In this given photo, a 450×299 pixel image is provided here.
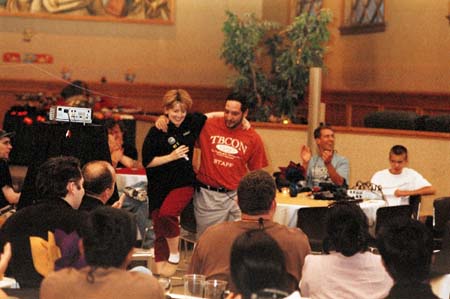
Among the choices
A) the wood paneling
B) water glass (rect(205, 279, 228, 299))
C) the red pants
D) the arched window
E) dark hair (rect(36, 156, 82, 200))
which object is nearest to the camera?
water glass (rect(205, 279, 228, 299))

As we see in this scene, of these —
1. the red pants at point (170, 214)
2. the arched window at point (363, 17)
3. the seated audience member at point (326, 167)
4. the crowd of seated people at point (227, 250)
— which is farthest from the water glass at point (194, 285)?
the arched window at point (363, 17)

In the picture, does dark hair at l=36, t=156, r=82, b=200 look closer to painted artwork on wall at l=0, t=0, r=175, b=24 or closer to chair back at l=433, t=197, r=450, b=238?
chair back at l=433, t=197, r=450, b=238

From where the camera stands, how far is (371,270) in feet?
13.6

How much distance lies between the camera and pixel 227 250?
14.9 feet

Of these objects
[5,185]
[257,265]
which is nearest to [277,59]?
[5,185]

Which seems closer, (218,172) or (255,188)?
(255,188)

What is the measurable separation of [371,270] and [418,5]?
9.52m

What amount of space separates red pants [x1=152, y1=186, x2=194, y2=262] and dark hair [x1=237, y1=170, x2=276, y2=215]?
9.78 feet

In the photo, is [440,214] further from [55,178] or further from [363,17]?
[363,17]

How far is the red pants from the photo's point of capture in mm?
7512

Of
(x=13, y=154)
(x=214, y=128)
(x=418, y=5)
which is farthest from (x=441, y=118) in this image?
(x=13, y=154)

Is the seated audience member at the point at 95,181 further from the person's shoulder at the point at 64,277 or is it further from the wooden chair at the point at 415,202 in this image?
the wooden chair at the point at 415,202

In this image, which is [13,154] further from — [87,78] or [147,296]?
[147,296]

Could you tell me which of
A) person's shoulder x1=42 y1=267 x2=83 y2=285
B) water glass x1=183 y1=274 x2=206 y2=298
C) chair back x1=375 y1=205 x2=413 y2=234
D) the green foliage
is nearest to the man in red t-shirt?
chair back x1=375 y1=205 x2=413 y2=234
